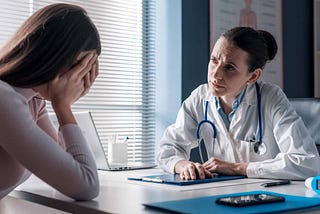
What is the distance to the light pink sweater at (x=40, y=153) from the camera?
1013mm

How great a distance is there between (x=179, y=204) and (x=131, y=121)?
1.59 m

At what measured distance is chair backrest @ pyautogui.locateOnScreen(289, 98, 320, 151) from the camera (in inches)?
76.3

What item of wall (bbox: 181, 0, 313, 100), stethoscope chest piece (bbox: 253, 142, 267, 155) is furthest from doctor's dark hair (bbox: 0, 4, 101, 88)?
wall (bbox: 181, 0, 313, 100)

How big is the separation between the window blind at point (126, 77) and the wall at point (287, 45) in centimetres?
23

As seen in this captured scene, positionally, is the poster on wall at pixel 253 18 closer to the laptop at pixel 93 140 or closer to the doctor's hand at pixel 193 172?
the laptop at pixel 93 140

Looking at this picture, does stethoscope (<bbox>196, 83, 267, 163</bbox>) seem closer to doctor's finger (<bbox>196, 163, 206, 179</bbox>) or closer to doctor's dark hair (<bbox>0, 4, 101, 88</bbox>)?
doctor's finger (<bbox>196, 163, 206, 179</bbox>)

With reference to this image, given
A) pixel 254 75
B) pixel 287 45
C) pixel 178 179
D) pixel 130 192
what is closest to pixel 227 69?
pixel 254 75

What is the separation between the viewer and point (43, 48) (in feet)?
3.57

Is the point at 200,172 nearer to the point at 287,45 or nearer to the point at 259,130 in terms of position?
the point at 259,130

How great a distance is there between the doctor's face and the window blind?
31.6 inches

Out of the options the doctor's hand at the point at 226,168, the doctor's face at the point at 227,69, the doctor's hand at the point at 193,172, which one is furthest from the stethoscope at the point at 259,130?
the doctor's hand at the point at 193,172

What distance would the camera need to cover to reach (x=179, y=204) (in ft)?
3.29

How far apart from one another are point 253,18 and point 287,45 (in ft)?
1.38

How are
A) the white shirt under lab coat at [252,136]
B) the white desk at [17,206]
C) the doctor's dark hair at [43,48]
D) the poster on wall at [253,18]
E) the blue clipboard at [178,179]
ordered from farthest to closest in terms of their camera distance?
the poster on wall at [253,18], the white shirt under lab coat at [252,136], the blue clipboard at [178,179], the white desk at [17,206], the doctor's dark hair at [43,48]
